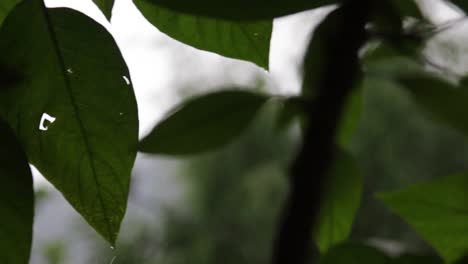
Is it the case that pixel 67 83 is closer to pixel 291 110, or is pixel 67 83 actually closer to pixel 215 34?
pixel 215 34

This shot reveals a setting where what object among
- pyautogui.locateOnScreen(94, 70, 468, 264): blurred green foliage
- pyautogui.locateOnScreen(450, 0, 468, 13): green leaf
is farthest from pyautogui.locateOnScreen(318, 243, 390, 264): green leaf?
pyautogui.locateOnScreen(94, 70, 468, 264): blurred green foliage

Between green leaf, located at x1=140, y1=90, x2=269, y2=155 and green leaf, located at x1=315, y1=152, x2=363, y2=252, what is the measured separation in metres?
0.06

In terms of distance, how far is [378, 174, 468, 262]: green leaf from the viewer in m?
0.23

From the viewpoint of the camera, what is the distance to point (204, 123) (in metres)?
0.36

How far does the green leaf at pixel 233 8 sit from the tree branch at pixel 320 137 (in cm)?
9

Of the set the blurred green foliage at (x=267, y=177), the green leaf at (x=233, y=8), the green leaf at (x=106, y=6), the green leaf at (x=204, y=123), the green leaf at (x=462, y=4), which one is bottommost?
the blurred green foliage at (x=267, y=177)

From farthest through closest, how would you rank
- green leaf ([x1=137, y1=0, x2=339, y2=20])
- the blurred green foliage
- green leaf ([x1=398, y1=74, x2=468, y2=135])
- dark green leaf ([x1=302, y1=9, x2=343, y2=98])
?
the blurred green foliage, green leaf ([x1=398, y1=74, x2=468, y2=135]), dark green leaf ([x1=302, y1=9, x2=343, y2=98]), green leaf ([x1=137, y1=0, x2=339, y2=20])

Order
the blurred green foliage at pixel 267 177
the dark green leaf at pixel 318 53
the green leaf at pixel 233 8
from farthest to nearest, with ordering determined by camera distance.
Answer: the blurred green foliage at pixel 267 177
the dark green leaf at pixel 318 53
the green leaf at pixel 233 8

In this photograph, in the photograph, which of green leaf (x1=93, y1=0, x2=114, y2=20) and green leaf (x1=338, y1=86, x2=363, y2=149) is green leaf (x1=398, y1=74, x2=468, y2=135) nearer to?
green leaf (x1=338, y1=86, x2=363, y2=149)

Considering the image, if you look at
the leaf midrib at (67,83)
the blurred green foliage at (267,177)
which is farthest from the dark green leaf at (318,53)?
the blurred green foliage at (267,177)

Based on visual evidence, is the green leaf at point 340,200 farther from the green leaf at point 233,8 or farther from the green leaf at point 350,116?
the green leaf at point 233,8

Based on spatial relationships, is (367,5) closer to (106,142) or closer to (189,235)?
(106,142)

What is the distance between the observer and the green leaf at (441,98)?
0.39 m

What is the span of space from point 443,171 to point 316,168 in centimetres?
547
